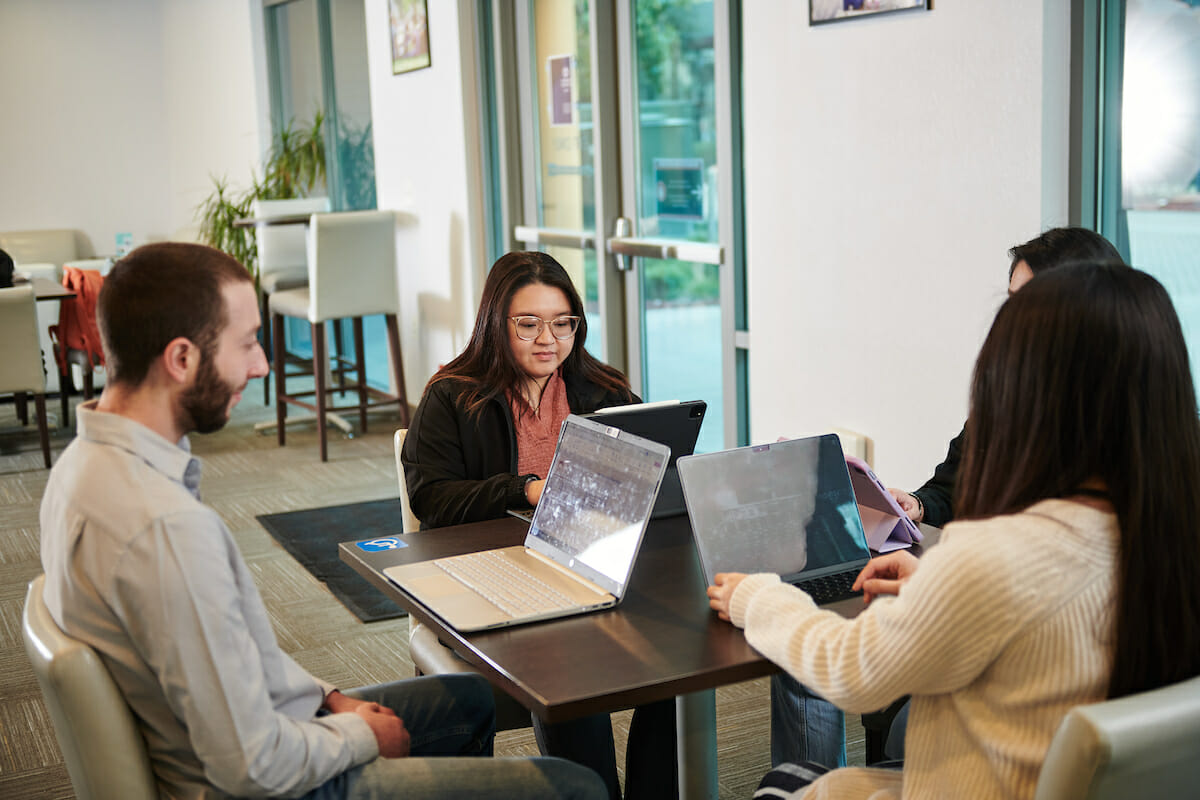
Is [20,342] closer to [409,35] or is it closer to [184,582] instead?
[409,35]

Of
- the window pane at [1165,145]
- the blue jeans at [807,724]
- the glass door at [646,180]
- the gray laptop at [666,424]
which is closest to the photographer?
the gray laptop at [666,424]

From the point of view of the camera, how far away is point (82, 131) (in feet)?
31.1

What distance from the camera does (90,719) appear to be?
1353 millimetres

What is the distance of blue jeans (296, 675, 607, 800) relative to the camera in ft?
4.92

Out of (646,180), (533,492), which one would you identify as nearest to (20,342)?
(646,180)

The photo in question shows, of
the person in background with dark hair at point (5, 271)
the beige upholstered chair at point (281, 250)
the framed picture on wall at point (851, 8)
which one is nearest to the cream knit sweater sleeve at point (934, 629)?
the framed picture on wall at point (851, 8)

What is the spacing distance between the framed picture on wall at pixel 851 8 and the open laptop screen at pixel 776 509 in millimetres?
1792

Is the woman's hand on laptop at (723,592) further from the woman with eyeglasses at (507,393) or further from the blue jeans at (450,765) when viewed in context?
the woman with eyeglasses at (507,393)

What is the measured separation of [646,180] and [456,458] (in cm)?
255

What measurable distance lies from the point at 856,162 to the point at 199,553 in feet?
8.31

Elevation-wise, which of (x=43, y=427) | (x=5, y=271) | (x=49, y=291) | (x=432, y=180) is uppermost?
(x=432, y=180)

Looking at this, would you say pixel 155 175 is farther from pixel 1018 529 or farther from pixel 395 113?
pixel 1018 529

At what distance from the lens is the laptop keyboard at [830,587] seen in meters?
1.71

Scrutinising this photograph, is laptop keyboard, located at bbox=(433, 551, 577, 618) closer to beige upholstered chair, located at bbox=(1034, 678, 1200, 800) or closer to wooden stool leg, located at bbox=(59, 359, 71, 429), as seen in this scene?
beige upholstered chair, located at bbox=(1034, 678, 1200, 800)
